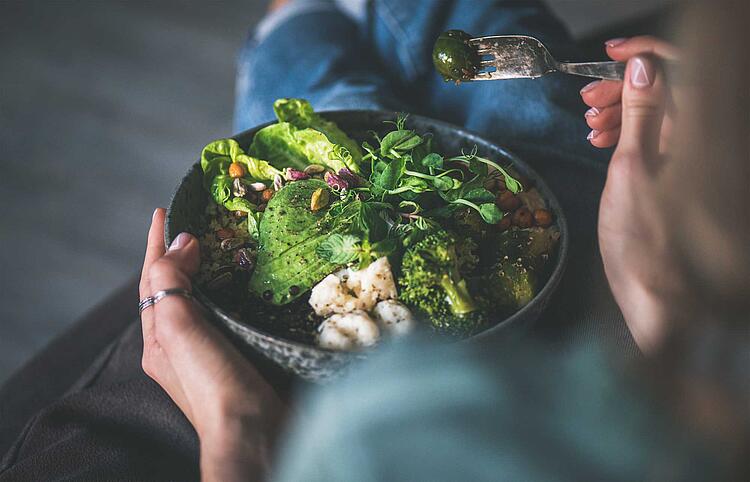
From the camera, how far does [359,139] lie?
98 cm

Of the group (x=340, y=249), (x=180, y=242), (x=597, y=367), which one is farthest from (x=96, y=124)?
(x=597, y=367)

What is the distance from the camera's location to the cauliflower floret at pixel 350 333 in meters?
0.70

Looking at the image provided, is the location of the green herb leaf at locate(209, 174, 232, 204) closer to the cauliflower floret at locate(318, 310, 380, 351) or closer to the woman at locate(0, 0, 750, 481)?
the woman at locate(0, 0, 750, 481)

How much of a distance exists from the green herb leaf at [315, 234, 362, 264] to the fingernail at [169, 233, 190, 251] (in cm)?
16

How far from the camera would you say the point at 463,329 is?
0.73 m

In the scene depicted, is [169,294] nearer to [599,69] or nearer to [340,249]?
[340,249]

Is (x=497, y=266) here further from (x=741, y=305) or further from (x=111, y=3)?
(x=111, y=3)

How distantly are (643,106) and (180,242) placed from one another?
22.7 inches

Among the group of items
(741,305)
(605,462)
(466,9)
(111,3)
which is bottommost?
(605,462)

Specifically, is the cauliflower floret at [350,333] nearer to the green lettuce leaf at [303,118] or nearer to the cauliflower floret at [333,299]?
the cauliflower floret at [333,299]

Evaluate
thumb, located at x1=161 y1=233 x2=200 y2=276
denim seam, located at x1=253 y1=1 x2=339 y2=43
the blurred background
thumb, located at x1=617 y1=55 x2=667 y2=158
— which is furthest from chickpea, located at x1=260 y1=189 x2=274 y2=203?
the blurred background

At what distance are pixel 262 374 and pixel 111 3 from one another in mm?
2168

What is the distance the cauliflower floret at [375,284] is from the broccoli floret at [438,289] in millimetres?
17

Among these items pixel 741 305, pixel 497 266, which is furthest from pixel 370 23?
pixel 741 305
